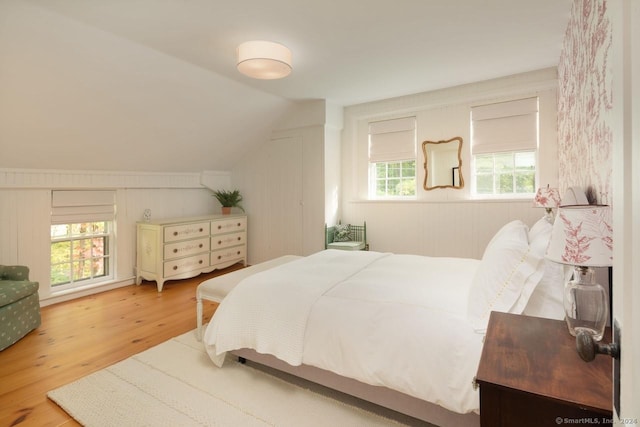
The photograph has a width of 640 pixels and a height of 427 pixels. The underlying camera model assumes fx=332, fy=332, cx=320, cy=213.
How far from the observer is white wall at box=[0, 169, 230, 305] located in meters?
3.28

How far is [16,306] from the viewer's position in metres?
2.61

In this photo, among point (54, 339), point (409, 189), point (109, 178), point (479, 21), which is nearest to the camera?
point (479, 21)

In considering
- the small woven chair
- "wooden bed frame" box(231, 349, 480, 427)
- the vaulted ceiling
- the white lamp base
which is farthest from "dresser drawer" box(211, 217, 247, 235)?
the white lamp base

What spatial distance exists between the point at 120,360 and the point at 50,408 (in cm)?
51

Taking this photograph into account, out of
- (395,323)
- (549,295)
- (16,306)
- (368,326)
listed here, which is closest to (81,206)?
(16,306)

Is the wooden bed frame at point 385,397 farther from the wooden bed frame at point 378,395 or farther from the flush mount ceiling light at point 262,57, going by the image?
the flush mount ceiling light at point 262,57

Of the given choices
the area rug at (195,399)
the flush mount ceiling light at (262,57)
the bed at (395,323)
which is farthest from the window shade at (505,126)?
the area rug at (195,399)

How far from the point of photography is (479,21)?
8.29 feet

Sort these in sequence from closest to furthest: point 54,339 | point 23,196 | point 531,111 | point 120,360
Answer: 1. point 120,360
2. point 54,339
3. point 23,196
4. point 531,111

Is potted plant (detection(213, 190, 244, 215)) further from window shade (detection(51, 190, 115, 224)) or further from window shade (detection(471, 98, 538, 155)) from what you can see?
window shade (detection(471, 98, 538, 155))

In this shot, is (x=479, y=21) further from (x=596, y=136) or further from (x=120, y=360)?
(x=120, y=360)

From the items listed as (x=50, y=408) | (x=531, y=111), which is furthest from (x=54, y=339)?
(x=531, y=111)

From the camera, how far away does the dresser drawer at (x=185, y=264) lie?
13.7 feet

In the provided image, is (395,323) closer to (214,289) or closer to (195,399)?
(195,399)
